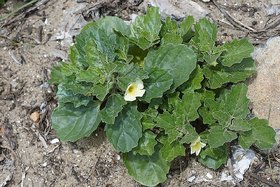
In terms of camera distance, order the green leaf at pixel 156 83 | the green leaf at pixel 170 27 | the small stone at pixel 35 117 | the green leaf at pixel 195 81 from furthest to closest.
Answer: the small stone at pixel 35 117 < the green leaf at pixel 170 27 < the green leaf at pixel 195 81 < the green leaf at pixel 156 83

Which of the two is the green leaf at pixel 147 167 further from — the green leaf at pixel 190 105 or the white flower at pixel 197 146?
the green leaf at pixel 190 105

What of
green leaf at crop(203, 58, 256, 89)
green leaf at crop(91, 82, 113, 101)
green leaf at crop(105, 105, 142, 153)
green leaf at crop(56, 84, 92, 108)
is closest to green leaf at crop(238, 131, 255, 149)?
green leaf at crop(203, 58, 256, 89)

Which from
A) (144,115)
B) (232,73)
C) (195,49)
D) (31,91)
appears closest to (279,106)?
(232,73)

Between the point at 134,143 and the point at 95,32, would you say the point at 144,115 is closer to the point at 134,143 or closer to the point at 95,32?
the point at 134,143

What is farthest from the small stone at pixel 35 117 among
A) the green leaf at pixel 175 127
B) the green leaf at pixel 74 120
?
the green leaf at pixel 175 127

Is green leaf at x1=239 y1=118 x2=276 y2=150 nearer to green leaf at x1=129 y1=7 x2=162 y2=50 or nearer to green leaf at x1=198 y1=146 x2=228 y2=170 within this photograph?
green leaf at x1=198 y1=146 x2=228 y2=170

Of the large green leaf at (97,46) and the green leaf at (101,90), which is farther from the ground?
the large green leaf at (97,46)

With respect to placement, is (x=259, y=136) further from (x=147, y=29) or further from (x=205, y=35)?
(x=147, y=29)
